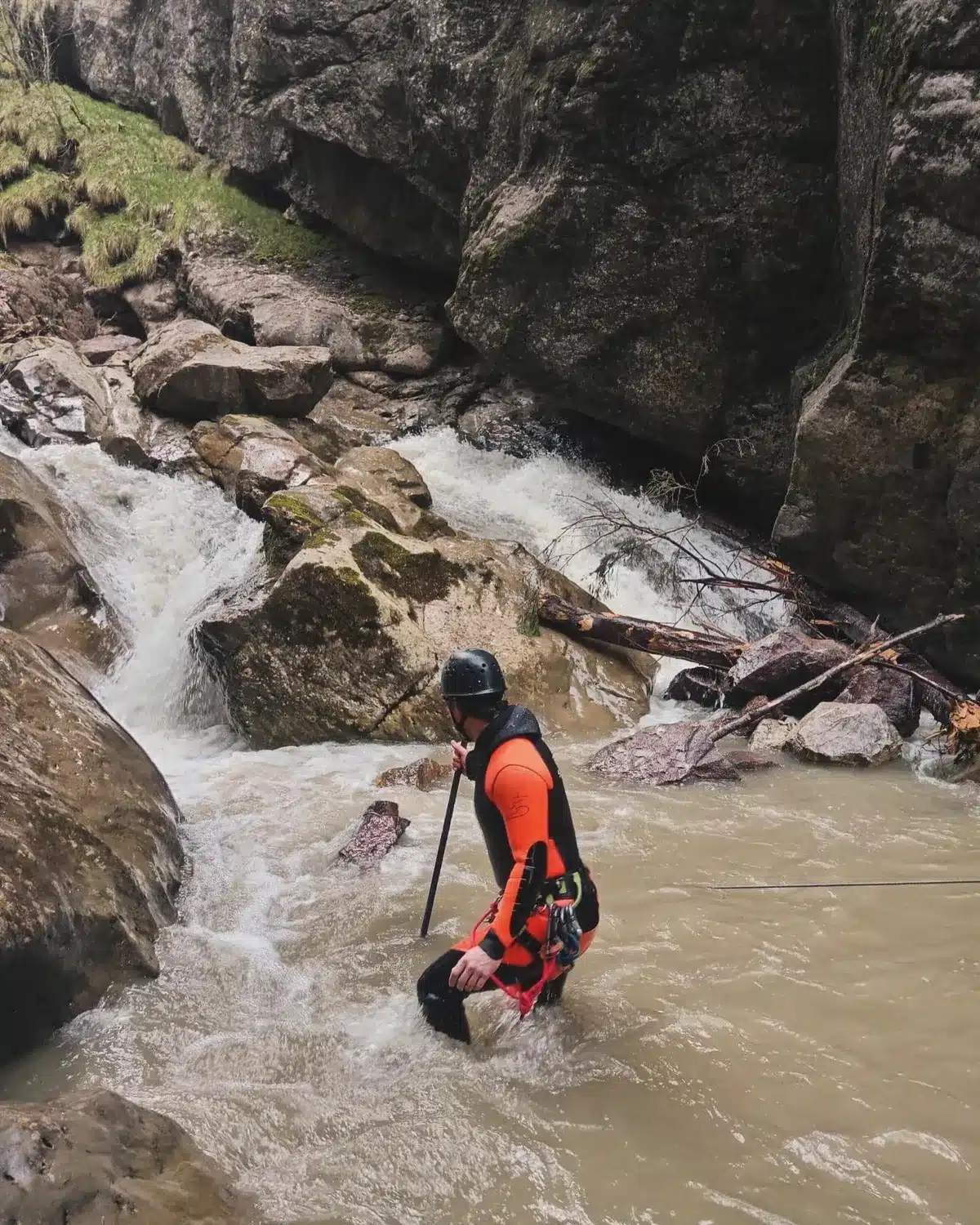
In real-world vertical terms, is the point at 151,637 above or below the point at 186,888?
below

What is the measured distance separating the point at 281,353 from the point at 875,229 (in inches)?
356

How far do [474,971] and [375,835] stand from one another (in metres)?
2.51

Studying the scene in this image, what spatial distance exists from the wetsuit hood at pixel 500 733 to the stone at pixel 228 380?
423 inches

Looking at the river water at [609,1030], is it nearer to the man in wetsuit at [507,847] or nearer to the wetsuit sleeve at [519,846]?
the man in wetsuit at [507,847]

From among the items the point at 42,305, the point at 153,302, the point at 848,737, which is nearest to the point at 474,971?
the point at 848,737

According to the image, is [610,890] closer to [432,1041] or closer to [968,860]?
[432,1041]

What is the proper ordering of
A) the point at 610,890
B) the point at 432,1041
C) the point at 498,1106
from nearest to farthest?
the point at 498,1106, the point at 432,1041, the point at 610,890

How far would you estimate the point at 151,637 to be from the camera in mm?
9391

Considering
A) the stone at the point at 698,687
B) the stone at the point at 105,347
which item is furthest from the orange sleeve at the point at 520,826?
the stone at the point at 105,347

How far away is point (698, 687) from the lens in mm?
8953

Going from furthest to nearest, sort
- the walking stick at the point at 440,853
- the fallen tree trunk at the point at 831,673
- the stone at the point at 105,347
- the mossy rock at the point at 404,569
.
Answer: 1. the stone at the point at 105,347
2. the mossy rock at the point at 404,569
3. the fallen tree trunk at the point at 831,673
4. the walking stick at the point at 440,853

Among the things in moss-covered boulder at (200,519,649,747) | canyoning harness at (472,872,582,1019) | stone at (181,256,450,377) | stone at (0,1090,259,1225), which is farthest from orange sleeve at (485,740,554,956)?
stone at (181,256,450,377)

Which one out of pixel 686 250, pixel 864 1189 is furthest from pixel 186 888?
pixel 686 250

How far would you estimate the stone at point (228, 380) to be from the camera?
1293 cm
